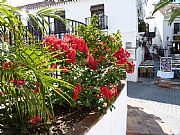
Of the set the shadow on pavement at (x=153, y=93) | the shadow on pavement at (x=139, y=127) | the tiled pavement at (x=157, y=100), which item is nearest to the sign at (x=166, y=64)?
the tiled pavement at (x=157, y=100)

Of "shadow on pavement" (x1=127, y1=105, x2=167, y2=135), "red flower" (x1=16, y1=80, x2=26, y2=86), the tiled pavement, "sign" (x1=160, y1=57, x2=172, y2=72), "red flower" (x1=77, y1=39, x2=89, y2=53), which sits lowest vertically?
the tiled pavement

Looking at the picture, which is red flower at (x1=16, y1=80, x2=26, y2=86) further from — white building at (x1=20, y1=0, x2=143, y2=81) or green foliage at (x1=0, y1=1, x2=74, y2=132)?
white building at (x1=20, y1=0, x2=143, y2=81)

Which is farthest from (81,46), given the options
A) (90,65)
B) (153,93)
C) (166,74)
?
(166,74)

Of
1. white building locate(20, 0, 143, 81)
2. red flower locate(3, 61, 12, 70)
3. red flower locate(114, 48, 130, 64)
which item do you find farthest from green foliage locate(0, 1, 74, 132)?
white building locate(20, 0, 143, 81)

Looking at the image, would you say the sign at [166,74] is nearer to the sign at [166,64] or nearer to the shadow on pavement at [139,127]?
the sign at [166,64]

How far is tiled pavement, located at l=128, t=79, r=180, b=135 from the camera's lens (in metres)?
7.37

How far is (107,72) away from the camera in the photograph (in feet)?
10.7

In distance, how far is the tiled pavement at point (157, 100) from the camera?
24.2 ft

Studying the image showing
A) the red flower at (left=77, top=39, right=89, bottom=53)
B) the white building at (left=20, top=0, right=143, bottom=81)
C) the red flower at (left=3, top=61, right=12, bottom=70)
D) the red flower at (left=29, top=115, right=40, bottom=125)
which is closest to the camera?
the red flower at (left=3, top=61, right=12, bottom=70)

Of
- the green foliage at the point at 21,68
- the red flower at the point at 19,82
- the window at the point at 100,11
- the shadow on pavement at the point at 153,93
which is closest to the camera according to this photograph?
the green foliage at the point at 21,68

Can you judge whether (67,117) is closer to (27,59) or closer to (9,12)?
(27,59)

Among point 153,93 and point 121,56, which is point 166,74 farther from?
point 121,56

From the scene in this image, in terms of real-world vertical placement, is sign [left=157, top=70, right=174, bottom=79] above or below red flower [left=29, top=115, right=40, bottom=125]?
below

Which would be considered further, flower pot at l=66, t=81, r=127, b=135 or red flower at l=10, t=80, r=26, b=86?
flower pot at l=66, t=81, r=127, b=135
